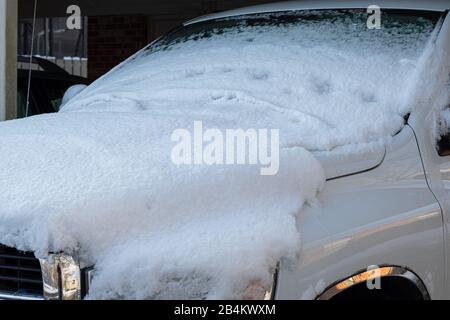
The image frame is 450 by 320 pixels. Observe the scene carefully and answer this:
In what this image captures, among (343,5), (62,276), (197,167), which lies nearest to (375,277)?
(197,167)

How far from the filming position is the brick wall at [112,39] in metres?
10.1

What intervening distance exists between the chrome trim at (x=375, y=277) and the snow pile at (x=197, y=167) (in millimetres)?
224

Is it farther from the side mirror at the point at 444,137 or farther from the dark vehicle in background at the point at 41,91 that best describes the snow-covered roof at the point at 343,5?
the dark vehicle in background at the point at 41,91

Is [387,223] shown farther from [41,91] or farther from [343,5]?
[41,91]

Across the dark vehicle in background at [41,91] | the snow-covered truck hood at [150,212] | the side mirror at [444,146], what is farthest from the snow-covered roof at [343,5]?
the dark vehicle in background at [41,91]

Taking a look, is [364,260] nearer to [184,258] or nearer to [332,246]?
[332,246]

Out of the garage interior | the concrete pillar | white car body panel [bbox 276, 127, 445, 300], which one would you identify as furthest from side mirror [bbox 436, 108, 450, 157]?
the garage interior

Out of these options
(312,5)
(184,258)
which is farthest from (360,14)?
(184,258)

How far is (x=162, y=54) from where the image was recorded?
4.05 m

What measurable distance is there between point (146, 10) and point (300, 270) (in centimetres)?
780

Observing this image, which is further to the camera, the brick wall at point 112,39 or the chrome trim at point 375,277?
the brick wall at point 112,39

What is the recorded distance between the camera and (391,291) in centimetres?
254
